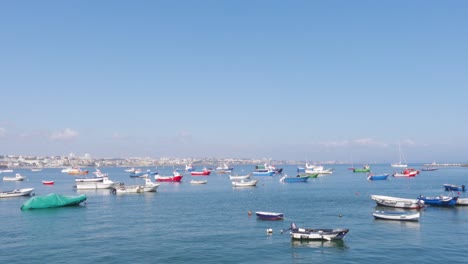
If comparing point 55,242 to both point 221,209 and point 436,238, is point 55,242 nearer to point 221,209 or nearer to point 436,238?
point 221,209

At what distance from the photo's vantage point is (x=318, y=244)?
45.6 m

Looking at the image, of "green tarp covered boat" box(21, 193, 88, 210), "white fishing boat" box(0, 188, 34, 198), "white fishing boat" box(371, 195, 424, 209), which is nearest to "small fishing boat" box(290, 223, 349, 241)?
"white fishing boat" box(371, 195, 424, 209)

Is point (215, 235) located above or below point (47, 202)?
below

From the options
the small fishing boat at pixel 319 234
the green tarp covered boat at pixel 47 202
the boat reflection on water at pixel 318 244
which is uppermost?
the green tarp covered boat at pixel 47 202

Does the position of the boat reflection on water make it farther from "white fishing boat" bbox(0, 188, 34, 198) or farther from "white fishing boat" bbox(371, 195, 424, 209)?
"white fishing boat" bbox(0, 188, 34, 198)

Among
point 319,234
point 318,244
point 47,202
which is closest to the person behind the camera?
point 318,244

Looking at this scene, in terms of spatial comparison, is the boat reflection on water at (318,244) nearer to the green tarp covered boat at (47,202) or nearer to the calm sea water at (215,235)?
the calm sea water at (215,235)

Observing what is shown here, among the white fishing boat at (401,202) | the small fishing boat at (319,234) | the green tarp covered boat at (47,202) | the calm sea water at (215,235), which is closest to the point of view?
the calm sea water at (215,235)

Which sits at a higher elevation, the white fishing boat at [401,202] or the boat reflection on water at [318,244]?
the white fishing boat at [401,202]

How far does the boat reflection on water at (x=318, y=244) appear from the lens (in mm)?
44562

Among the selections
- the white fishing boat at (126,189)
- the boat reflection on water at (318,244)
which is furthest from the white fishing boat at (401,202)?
the white fishing boat at (126,189)

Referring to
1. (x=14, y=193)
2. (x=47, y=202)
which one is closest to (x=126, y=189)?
(x=14, y=193)

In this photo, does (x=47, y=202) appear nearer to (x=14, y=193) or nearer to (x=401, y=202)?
(x=14, y=193)

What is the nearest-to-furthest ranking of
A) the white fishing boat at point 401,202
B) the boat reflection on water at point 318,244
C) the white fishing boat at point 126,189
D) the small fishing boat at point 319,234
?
the boat reflection on water at point 318,244 < the small fishing boat at point 319,234 < the white fishing boat at point 401,202 < the white fishing boat at point 126,189
